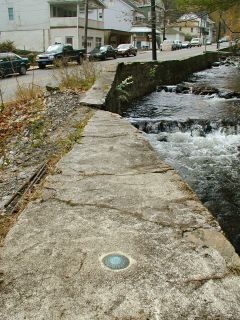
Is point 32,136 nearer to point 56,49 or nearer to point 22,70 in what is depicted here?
point 22,70

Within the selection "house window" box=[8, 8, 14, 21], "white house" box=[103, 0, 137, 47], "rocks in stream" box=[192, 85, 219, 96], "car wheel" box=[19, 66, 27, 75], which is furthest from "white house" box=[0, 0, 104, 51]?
"rocks in stream" box=[192, 85, 219, 96]

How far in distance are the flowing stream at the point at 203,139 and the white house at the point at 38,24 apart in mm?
27287

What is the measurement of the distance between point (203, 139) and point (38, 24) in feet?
119

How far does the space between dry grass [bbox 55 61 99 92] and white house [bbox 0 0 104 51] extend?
31.1m

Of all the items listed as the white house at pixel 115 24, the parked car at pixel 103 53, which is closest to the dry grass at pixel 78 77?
the parked car at pixel 103 53

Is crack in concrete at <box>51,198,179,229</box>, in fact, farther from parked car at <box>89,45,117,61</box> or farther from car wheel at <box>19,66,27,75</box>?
parked car at <box>89,45,117,61</box>

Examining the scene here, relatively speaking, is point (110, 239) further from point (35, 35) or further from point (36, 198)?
point (35, 35)

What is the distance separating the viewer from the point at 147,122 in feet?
33.7

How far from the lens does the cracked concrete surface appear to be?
6.72 ft

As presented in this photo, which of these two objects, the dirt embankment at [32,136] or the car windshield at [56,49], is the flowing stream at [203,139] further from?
the car windshield at [56,49]

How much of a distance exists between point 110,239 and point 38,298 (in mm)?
698

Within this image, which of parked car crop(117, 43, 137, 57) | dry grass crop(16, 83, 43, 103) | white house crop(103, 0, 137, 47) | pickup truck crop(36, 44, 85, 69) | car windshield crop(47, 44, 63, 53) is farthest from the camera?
white house crop(103, 0, 137, 47)

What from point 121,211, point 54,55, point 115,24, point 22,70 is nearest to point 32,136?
point 121,211

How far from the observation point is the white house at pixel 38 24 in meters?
41.0
